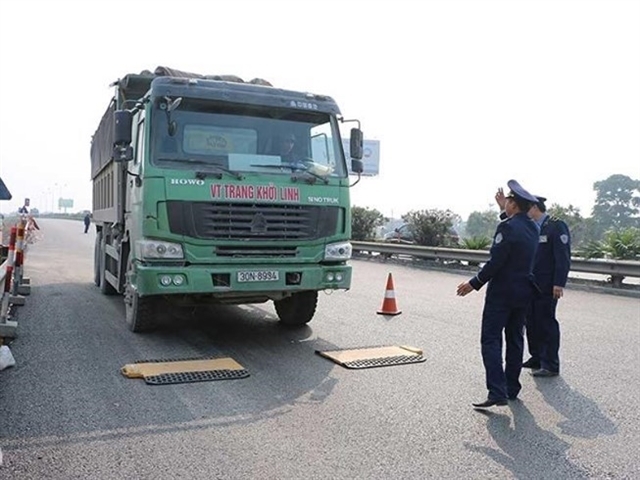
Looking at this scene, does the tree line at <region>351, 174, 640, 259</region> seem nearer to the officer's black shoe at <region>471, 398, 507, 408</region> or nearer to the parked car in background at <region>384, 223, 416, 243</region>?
the parked car in background at <region>384, 223, 416, 243</region>

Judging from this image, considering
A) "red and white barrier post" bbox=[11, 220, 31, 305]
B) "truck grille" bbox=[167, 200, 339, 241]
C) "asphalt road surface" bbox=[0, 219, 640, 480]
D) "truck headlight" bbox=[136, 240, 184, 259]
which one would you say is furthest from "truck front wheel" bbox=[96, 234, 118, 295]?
"truck grille" bbox=[167, 200, 339, 241]

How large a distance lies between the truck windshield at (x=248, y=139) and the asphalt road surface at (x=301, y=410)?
83.4 inches

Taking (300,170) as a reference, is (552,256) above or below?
below

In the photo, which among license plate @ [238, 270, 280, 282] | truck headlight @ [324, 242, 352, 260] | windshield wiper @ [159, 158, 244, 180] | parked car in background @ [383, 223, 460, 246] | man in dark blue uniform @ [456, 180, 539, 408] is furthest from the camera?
parked car in background @ [383, 223, 460, 246]

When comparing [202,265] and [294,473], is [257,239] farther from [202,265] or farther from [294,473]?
[294,473]

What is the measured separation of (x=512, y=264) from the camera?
16.9 feet

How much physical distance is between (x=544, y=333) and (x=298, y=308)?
322 centimetres

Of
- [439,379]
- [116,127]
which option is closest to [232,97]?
[116,127]

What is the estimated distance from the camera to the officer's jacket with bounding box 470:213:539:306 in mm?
5145

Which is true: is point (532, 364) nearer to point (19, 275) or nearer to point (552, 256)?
point (552, 256)

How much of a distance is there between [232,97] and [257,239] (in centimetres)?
165

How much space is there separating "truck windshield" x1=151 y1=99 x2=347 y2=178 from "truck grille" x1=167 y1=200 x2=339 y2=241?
1.42ft

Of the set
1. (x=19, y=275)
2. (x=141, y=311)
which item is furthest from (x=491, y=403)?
(x=19, y=275)

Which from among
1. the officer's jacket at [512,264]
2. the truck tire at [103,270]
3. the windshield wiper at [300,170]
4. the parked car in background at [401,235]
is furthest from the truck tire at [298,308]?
the parked car in background at [401,235]
